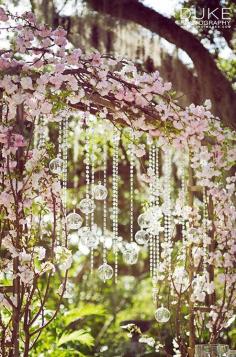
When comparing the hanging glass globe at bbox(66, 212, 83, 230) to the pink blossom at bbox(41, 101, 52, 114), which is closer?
the pink blossom at bbox(41, 101, 52, 114)

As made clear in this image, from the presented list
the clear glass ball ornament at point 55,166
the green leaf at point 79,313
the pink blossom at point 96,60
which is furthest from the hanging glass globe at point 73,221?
the green leaf at point 79,313

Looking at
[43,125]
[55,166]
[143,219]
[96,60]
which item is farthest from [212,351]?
[96,60]

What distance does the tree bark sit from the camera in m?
5.14

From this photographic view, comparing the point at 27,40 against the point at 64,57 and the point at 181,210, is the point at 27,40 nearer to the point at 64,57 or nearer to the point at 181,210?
the point at 64,57

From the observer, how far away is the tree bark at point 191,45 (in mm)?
5137

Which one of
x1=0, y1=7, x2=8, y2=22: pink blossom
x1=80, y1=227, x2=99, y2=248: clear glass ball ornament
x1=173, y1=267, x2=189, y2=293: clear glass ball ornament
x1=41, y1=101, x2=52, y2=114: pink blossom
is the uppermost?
x1=0, y1=7, x2=8, y2=22: pink blossom

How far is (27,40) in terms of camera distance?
10.1 ft

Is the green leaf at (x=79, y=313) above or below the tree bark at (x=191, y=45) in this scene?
below

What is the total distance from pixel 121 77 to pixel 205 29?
2.82 metres

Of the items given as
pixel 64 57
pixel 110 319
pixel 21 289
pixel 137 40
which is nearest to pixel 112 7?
pixel 137 40

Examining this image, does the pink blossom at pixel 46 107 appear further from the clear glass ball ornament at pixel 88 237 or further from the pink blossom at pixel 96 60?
the clear glass ball ornament at pixel 88 237

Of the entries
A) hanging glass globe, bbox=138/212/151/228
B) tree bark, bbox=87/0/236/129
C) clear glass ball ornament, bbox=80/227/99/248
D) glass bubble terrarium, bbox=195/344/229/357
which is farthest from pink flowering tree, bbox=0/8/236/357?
tree bark, bbox=87/0/236/129

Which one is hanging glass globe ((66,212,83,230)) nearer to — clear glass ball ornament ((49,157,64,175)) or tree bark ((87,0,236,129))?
clear glass ball ornament ((49,157,64,175))

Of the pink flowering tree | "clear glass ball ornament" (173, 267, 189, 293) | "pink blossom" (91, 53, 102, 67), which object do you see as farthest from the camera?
"clear glass ball ornament" (173, 267, 189, 293)
